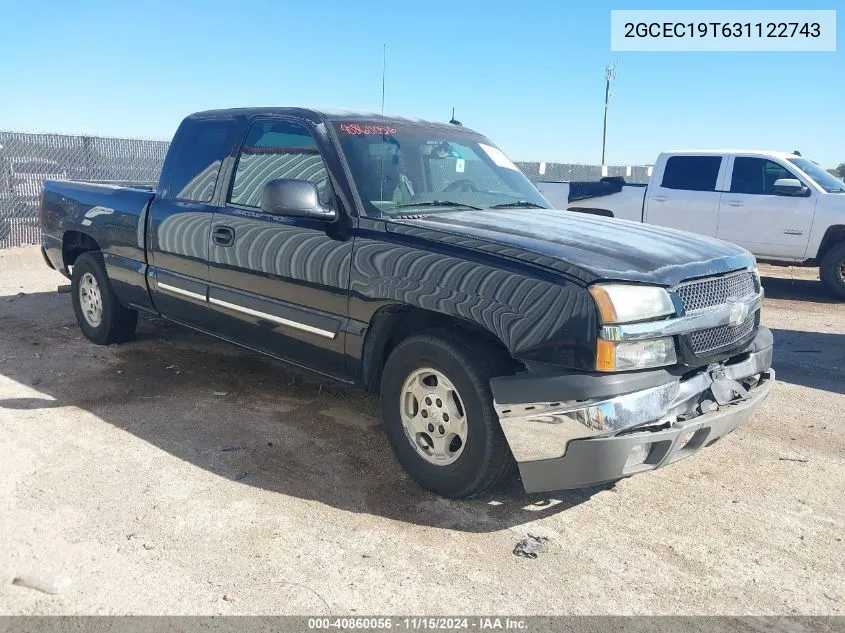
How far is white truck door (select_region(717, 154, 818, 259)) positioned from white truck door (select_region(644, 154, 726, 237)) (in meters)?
0.17

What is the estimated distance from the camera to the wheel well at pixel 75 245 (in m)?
6.47

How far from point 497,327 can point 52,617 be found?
2.06 meters

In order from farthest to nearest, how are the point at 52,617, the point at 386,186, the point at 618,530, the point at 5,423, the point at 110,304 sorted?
the point at 110,304 → the point at 5,423 → the point at 386,186 → the point at 618,530 → the point at 52,617

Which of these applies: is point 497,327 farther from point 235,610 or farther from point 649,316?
point 235,610

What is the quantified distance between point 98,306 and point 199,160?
2.02 m

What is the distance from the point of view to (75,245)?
6570 millimetres

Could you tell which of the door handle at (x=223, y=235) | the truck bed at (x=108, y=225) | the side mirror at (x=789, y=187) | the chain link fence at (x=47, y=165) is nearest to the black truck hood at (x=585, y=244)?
the door handle at (x=223, y=235)

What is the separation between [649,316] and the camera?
124 inches

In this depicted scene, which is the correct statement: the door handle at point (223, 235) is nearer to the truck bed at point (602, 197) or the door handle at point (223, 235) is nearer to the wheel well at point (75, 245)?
the wheel well at point (75, 245)

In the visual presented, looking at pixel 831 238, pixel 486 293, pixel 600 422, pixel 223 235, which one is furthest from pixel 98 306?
pixel 831 238

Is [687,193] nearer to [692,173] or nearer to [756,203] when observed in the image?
[692,173]

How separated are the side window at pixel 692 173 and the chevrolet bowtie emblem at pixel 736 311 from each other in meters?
7.76

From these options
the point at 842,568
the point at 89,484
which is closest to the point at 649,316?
the point at 842,568

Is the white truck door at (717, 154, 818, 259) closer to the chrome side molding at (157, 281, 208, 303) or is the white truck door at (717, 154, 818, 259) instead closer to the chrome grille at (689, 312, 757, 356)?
the chrome grille at (689, 312, 757, 356)
